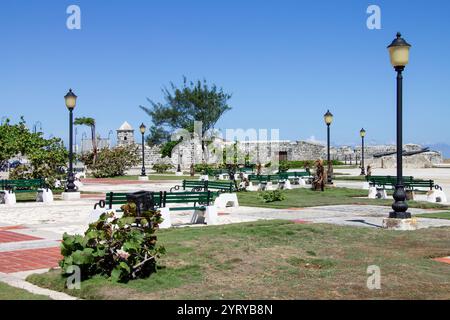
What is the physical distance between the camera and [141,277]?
8.22 metres

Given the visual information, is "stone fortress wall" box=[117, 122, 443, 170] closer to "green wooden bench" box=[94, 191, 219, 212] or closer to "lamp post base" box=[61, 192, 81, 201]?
"lamp post base" box=[61, 192, 81, 201]

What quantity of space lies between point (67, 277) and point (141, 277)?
0.92m

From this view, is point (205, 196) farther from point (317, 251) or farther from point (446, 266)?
point (446, 266)

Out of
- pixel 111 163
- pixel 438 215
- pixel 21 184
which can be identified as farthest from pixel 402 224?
pixel 111 163

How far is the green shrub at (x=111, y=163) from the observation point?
45.7 metres

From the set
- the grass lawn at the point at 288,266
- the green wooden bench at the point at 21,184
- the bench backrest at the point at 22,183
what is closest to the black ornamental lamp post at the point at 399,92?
the grass lawn at the point at 288,266

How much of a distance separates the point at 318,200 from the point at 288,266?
1270 centimetres

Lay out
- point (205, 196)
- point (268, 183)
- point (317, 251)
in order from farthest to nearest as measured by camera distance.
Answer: point (268, 183)
point (205, 196)
point (317, 251)

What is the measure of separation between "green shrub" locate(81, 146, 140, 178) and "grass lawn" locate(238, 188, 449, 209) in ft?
73.6

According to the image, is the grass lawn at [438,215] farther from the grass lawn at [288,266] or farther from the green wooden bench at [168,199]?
the green wooden bench at [168,199]

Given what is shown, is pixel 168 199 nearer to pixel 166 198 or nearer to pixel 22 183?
Result: pixel 166 198

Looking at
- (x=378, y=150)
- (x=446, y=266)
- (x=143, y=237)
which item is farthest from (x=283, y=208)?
(x=378, y=150)

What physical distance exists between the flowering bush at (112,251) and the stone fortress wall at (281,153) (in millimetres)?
48816
